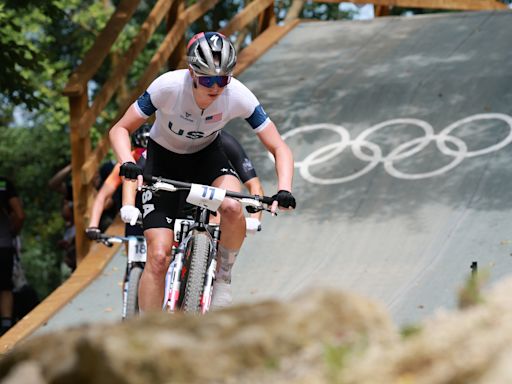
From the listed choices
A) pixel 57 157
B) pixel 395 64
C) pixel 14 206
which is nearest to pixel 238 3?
pixel 57 157

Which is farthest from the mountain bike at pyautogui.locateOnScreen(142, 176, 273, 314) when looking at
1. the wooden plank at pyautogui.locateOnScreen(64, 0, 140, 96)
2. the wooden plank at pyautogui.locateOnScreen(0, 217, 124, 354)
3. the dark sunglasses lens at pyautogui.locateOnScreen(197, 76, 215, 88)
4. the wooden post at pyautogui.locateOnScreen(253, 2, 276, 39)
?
the wooden post at pyautogui.locateOnScreen(253, 2, 276, 39)

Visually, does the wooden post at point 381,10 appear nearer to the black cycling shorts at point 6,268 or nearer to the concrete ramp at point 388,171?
the concrete ramp at point 388,171

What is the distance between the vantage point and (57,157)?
86.4 ft

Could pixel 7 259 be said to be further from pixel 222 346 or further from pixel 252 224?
pixel 222 346

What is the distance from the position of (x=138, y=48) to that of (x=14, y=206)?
8.18ft

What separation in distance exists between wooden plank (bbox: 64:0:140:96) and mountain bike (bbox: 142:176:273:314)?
542 centimetres

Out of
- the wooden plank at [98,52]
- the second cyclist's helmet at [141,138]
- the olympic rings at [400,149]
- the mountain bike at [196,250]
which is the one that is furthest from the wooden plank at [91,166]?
the mountain bike at [196,250]

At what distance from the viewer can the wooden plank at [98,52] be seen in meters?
11.9

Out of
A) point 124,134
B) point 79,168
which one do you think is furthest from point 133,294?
point 79,168

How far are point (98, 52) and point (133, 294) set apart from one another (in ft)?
16.8

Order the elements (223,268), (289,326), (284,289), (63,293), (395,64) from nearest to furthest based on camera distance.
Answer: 1. (289,326)
2. (223,268)
3. (284,289)
4. (63,293)
5. (395,64)

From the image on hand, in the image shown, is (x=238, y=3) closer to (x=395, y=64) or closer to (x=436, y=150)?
(x=395, y=64)

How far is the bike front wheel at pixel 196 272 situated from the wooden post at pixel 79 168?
18.2ft

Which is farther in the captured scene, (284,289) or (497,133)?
(497,133)
